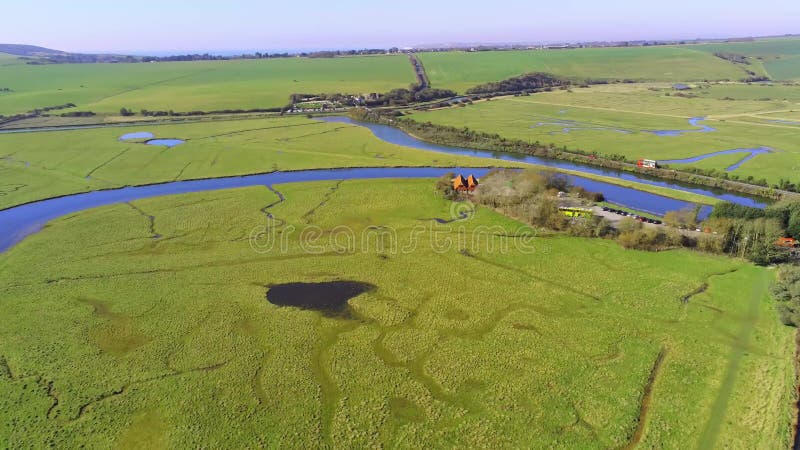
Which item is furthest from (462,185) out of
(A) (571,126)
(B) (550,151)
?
(A) (571,126)

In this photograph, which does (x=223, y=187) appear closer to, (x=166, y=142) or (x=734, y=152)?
(x=166, y=142)

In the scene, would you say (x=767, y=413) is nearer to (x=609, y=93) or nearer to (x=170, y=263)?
(x=170, y=263)

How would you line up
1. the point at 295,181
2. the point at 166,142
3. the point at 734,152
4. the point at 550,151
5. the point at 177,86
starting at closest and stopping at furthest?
the point at 295,181, the point at 734,152, the point at 550,151, the point at 166,142, the point at 177,86

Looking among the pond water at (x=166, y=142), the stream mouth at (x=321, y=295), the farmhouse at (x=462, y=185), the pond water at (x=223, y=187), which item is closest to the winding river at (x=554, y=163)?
the pond water at (x=223, y=187)

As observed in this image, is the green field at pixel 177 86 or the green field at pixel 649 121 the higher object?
the green field at pixel 177 86

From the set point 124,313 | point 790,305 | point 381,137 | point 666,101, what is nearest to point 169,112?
point 381,137
